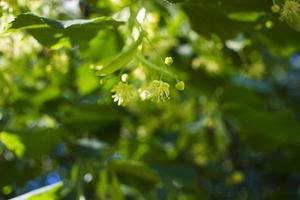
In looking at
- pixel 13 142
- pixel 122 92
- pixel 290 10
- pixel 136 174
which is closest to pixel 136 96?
pixel 136 174

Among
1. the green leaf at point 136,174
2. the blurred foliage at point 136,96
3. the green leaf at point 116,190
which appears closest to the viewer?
the blurred foliage at point 136,96

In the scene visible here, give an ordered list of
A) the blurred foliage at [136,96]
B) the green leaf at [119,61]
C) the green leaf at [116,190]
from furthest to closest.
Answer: the green leaf at [116,190] < the blurred foliage at [136,96] < the green leaf at [119,61]

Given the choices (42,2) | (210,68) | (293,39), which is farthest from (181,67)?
(42,2)

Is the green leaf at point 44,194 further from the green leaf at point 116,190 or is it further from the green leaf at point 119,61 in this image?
the green leaf at point 119,61

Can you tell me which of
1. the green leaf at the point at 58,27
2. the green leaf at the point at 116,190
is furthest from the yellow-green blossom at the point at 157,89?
the green leaf at the point at 116,190

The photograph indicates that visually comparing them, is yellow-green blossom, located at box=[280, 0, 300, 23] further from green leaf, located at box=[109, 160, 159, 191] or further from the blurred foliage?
green leaf, located at box=[109, 160, 159, 191]

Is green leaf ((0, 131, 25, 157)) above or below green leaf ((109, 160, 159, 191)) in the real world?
above

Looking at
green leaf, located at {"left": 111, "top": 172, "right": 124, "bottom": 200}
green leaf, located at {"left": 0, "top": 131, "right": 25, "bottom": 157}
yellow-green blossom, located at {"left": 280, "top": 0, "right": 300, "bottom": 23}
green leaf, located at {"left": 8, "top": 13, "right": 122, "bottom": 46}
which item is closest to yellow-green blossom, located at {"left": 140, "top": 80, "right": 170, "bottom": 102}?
green leaf, located at {"left": 8, "top": 13, "right": 122, "bottom": 46}

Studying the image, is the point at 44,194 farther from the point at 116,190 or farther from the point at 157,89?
the point at 157,89

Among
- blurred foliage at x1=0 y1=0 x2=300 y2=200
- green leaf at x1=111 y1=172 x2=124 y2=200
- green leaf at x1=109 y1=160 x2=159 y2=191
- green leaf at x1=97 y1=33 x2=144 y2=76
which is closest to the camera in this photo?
green leaf at x1=97 y1=33 x2=144 y2=76
